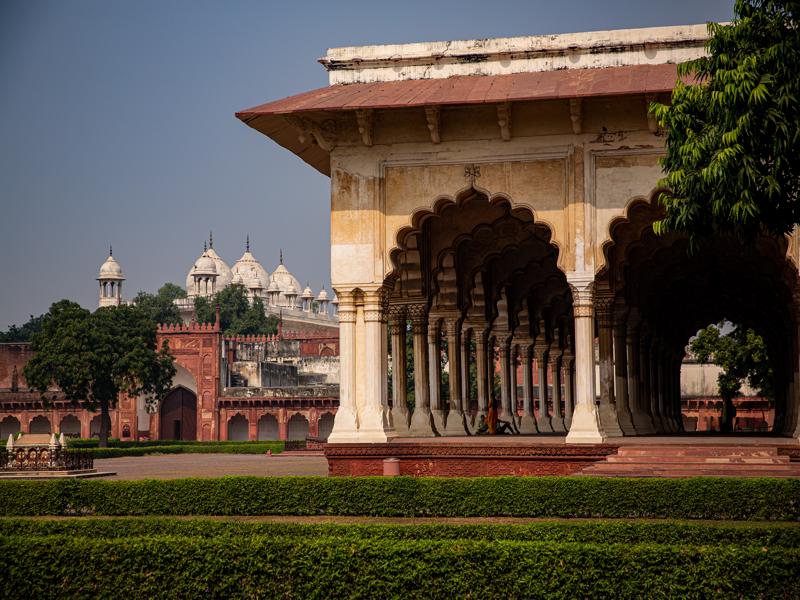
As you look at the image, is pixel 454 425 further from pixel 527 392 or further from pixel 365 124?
pixel 365 124

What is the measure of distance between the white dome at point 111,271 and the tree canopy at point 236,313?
6801 mm

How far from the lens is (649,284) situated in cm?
2725

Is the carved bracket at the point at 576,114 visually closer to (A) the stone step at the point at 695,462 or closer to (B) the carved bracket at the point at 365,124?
(B) the carved bracket at the point at 365,124

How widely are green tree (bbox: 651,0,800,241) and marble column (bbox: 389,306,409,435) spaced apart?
10241mm

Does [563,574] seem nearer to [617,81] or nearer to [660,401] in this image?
[617,81]

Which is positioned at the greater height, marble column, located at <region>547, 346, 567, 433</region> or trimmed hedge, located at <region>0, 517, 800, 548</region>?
marble column, located at <region>547, 346, 567, 433</region>

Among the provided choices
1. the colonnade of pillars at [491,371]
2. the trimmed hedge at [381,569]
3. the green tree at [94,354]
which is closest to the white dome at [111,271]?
the green tree at [94,354]

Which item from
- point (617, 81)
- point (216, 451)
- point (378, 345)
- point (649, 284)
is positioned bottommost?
point (216, 451)

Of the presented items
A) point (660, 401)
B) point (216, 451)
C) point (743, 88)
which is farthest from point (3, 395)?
point (743, 88)

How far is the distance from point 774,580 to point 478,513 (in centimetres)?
542

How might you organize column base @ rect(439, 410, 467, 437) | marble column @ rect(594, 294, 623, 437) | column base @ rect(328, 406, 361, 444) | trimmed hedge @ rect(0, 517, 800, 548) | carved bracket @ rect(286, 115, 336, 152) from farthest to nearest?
column base @ rect(439, 410, 467, 437) → marble column @ rect(594, 294, 623, 437) → carved bracket @ rect(286, 115, 336, 152) → column base @ rect(328, 406, 361, 444) → trimmed hedge @ rect(0, 517, 800, 548)

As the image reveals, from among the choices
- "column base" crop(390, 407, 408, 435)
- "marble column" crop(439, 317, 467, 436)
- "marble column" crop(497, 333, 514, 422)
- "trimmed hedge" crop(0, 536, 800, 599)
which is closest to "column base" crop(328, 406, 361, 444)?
"column base" crop(390, 407, 408, 435)

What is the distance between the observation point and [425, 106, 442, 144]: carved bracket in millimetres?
18125

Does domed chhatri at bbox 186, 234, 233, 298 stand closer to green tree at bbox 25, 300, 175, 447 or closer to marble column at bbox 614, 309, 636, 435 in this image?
green tree at bbox 25, 300, 175, 447
